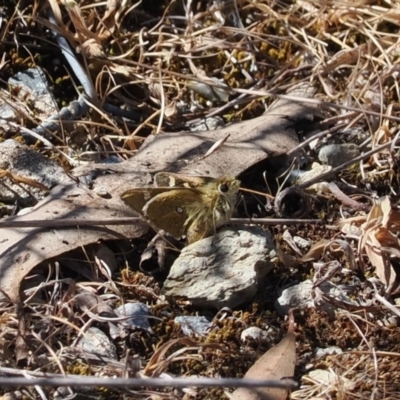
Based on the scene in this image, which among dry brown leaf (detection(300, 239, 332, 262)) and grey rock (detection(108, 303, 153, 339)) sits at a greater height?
grey rock (detection(108, 303, 153, 339))

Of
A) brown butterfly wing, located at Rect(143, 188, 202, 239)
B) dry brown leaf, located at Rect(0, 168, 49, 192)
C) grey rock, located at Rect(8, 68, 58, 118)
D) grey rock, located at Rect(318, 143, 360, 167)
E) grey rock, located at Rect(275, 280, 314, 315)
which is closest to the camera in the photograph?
grey rock, located at Rect(275, 280, 314, 315)

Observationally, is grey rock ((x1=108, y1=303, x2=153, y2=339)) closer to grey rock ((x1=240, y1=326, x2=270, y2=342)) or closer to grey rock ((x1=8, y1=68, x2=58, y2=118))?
grey rock ((x1=240, y1=326, x2=270, y2=342))

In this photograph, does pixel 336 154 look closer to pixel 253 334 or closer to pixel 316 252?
pixel 316 252

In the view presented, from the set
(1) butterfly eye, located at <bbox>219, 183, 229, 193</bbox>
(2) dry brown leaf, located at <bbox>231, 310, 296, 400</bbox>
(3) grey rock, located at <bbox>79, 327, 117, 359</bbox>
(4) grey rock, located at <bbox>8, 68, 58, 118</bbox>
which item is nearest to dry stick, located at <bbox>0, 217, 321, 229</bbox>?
(1) butterfly eye, located at <bbox>219, 183, 229, 193</bbox>

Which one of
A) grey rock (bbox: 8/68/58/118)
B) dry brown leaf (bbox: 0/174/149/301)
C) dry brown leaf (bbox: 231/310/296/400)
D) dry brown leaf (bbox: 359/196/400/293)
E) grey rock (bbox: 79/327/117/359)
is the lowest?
dry brown leaf (bbox: 359/196/400/293)

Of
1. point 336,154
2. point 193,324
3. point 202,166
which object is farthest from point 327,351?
point 336,154

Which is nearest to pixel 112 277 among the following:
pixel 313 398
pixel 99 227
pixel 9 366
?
pixel 99 227
